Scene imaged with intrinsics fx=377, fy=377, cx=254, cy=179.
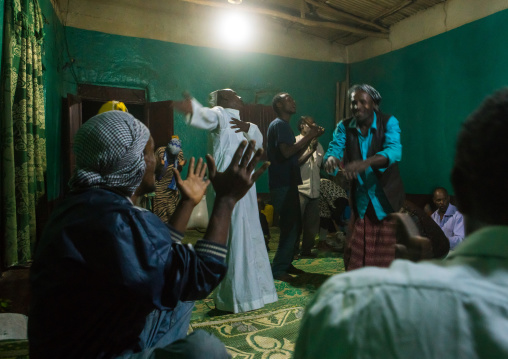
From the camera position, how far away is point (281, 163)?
374 cm

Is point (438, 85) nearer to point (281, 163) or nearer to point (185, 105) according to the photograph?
point (281, 163)

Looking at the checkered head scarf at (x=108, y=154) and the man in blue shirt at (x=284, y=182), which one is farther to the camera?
the man in blue shirt at (x=284, y=182)

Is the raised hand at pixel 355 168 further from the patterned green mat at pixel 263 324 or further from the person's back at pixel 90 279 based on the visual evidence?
Answer: the person's back at pixel 90 279

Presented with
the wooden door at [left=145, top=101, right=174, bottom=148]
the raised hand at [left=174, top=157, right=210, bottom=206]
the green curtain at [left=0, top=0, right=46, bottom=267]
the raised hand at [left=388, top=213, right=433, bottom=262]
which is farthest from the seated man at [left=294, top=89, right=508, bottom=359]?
the wooden door at [left=145, top=101, right=174, bottom=148]

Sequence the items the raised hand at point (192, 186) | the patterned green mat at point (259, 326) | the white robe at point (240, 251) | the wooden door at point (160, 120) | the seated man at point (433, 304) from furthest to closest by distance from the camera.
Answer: the wooden door at point (160, 120) < the white robe at point (240, 251) < the patterned green mat at point (259, 326) < the raised hand at point (192, 186) < the seated man at point (433, 304)

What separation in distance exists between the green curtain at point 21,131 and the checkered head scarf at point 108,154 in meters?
2.30

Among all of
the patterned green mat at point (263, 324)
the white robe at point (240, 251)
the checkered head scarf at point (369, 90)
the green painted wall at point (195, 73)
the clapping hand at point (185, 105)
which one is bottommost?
the patterned green mat at point (263, 324)

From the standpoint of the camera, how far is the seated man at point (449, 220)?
4.01 meters

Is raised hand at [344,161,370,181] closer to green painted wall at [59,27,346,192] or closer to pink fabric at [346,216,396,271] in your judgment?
pink fabric at [346,216,396,271]

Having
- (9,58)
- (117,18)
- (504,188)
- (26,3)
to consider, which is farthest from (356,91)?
(117,18)

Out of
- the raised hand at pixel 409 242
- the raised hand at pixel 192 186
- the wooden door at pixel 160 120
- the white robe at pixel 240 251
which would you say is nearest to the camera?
the raised hand at pixel 409 242

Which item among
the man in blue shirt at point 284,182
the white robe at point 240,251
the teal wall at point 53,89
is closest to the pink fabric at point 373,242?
the white robe at point 240,251

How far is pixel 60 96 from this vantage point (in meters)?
6.07

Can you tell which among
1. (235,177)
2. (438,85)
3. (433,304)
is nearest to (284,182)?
(235,177)
